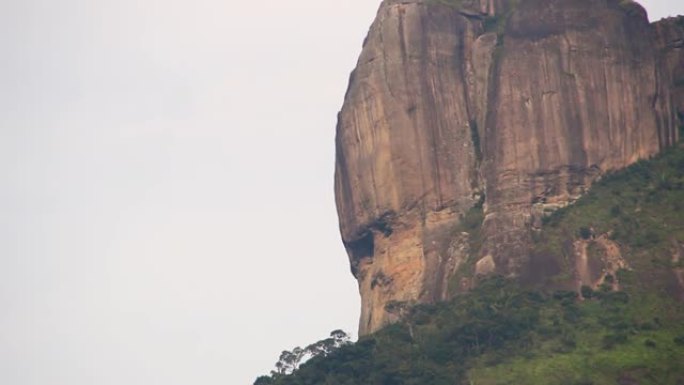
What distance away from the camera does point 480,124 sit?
11112cm

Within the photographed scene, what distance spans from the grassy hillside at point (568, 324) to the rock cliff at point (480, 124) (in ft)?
7.24

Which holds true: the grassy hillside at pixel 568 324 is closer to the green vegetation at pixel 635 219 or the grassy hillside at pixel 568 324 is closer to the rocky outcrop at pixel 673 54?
the green vegetation at pixel 635 219

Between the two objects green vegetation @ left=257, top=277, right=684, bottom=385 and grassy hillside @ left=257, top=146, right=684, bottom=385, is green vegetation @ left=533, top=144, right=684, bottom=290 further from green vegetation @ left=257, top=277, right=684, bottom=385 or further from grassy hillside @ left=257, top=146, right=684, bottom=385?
green vegetation @ left=257, top=277, right=684, bottom=385

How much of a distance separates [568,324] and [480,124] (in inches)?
576

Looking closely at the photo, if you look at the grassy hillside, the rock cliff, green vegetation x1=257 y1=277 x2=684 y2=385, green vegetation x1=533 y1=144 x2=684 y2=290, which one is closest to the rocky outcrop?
the rock cliff

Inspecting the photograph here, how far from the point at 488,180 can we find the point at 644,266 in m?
10.0

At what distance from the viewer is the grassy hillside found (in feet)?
318

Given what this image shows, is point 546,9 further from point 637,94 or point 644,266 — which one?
point 644,266

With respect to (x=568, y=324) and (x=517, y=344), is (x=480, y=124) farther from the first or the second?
(x=517, y=344)

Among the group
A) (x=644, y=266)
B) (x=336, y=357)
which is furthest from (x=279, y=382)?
(x=644, y=266)

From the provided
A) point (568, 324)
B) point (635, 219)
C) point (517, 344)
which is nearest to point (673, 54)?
point (635, 219)

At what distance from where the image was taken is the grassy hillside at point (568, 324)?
318 ft

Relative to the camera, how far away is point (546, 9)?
111062mm

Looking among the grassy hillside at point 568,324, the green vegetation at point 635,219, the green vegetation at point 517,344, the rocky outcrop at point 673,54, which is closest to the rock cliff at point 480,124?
the rocky outcrop at point 673,54
